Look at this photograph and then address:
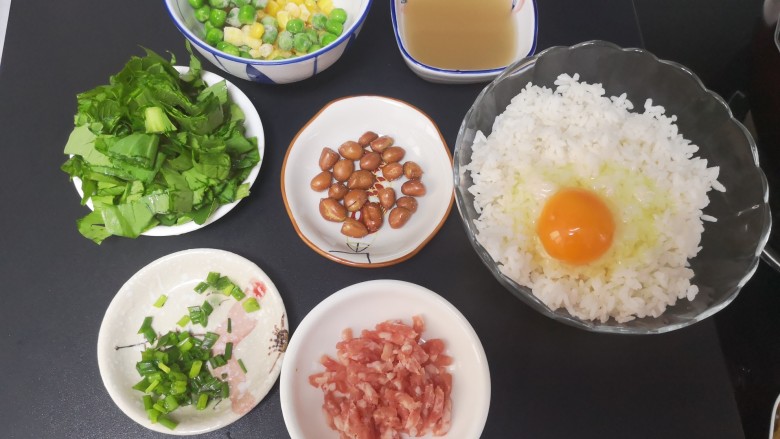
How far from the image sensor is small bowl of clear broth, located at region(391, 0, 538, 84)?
199cm

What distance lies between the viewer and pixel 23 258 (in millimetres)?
1874

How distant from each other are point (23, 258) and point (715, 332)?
2654mm

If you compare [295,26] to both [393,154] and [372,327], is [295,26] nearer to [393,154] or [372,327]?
[393,154]

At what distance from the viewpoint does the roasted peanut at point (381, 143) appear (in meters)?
1.93

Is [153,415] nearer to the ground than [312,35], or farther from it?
nearer to the ground

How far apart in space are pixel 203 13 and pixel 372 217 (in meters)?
1.05

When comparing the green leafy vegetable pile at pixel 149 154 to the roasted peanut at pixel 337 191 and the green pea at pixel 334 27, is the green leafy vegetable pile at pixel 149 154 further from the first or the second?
the green pea at pixel 334 27

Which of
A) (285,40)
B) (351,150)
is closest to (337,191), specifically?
(351,150)

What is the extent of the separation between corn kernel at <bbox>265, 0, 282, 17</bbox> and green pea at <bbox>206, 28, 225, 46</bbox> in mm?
229

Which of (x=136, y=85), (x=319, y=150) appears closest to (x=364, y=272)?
(x=319, y=150)

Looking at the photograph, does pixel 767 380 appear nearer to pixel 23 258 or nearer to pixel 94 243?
pixel 94 243

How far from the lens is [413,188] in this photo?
185cm

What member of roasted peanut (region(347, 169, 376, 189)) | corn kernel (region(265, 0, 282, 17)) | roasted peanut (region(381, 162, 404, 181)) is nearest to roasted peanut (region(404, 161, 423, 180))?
roasted peanut (region(381, 162, 404, 181))

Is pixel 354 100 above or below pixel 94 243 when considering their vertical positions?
above
